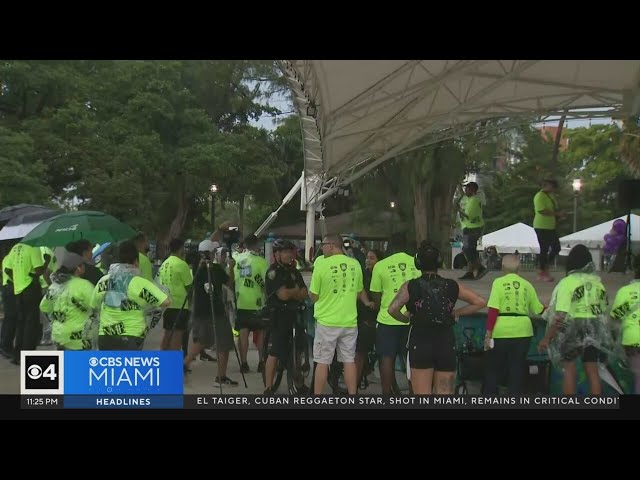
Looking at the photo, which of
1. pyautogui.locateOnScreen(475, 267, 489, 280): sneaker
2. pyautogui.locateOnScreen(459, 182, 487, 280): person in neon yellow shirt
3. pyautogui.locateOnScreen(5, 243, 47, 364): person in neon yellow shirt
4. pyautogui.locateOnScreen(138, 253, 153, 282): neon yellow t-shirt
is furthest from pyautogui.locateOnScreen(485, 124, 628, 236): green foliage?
pyautogui.locateOnScreen(5, 243, 47, 364): person in neon yellow shirt

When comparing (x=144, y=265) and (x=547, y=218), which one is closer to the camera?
(x=144, y=265)

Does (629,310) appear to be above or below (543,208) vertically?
below

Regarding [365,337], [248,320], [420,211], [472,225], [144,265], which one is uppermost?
[420,211]

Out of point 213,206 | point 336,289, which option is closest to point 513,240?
point 336,289

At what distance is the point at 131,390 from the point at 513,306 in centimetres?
286

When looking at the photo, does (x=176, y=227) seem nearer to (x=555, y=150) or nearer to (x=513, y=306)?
(x=513, y=306)

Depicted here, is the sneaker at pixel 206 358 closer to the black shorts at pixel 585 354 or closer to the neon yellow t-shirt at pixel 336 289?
the neon yellow t-shirt at pixel 336 289

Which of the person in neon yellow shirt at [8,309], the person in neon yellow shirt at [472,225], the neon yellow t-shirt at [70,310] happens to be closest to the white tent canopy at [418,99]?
the person in neon yellow shirt at [472,225]

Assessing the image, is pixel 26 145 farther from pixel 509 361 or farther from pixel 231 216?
pixel 509 361

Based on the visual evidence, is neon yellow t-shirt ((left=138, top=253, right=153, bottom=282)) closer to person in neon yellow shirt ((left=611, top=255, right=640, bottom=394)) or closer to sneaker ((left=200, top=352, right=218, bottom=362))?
sneaker ((left=200, top=352, right=218, bottom=362))

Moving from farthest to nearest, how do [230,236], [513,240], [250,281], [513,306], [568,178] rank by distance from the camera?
[513,240]
[568,178]
[250,281]
[230,236]
[513,306]

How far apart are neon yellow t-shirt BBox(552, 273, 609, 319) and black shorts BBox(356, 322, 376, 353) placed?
5.04 ft

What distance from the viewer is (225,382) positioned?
5832 mm

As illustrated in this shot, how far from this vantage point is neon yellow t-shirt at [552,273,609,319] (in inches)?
214
